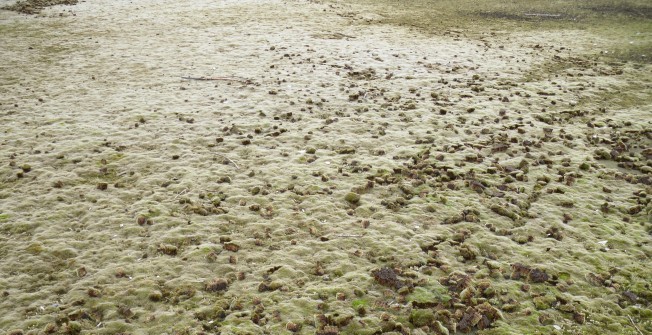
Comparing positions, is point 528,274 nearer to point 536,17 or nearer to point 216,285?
point 216,285

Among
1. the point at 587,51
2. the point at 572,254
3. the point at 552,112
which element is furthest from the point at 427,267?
the point at 587,51

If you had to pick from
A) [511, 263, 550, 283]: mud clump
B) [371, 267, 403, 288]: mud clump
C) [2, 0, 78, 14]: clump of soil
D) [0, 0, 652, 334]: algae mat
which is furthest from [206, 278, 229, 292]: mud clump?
[2, 0, 78, 14]: clump of soil

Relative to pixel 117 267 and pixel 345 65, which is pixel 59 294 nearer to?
pixel 117 267

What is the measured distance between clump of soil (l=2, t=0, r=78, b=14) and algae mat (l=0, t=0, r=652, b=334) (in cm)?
652

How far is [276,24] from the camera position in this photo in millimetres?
16359

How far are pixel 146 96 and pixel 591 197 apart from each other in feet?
27.9

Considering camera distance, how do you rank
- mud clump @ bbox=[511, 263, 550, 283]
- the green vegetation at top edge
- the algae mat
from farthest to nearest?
the green vegetation at top edge → mud clump @ bbox=[511, 263, 550, 283] → the algae mat

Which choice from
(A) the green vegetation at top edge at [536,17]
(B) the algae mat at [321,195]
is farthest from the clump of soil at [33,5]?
(A) the green vegetation at top edge at [536,17]

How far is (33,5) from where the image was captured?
18203 millimetres

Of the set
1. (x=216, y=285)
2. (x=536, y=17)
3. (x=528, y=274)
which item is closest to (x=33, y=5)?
(x=216, y=285)

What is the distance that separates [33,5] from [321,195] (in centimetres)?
1814

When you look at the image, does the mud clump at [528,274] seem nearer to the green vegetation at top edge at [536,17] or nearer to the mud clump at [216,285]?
the mud clump at [216,285]

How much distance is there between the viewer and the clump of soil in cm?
1733

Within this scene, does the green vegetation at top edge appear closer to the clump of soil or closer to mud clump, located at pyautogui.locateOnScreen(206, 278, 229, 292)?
the clump of soil
